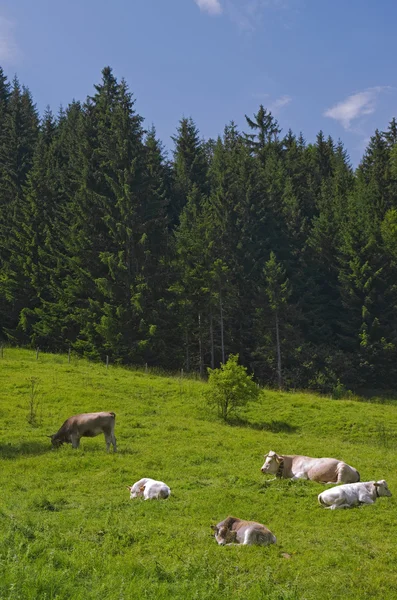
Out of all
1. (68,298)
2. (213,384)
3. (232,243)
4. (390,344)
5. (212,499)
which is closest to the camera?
(212,499)

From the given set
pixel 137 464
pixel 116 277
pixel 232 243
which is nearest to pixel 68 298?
pixel 116 277

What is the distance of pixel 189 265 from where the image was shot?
49125 millimetres

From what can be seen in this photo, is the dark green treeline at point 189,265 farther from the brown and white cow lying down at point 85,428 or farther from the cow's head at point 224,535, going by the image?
the cow's head at point 224,535

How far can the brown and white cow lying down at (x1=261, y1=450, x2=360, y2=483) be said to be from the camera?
→ 44.5 ft

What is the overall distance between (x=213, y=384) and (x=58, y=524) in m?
17.1

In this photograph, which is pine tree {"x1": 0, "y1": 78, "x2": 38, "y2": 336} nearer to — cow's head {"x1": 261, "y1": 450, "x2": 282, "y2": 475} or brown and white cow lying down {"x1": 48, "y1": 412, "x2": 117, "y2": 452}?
brown and white cow lying down {"x1": 48, "y1": 412, "x2": 117, "y2": 452}

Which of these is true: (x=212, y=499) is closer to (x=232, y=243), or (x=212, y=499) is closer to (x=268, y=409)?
(x=268, y=409)

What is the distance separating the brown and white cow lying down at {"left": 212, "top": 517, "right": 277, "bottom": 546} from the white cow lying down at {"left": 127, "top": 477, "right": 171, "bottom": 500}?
2.76 metres

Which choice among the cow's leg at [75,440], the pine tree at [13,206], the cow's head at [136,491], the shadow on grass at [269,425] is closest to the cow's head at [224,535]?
the cow's head at [136,491]

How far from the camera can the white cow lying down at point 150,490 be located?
1213 centimetres

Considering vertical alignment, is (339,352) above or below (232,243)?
below

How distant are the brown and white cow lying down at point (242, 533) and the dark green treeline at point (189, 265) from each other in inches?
1259

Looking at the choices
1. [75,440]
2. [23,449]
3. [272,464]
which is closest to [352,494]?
[272,464]

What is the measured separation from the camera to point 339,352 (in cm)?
5219
